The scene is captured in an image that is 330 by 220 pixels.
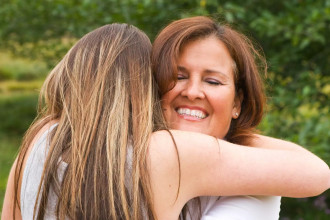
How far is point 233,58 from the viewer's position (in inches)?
99.0

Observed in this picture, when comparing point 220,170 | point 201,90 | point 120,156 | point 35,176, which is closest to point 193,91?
point 201,90

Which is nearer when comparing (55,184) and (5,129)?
(55,184)

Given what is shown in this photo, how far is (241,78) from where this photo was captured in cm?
258

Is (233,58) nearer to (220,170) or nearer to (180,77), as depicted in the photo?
(180,77)

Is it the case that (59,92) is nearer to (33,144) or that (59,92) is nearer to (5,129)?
(33,144)

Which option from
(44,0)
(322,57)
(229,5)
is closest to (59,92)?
(229,5)

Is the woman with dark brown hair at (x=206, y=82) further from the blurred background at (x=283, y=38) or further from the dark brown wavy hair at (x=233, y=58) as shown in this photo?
the blurred background at (x=283, y=38)

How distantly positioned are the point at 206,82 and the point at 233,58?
0.61 feet

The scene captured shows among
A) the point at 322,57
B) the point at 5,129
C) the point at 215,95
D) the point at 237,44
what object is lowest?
the point at 5,129

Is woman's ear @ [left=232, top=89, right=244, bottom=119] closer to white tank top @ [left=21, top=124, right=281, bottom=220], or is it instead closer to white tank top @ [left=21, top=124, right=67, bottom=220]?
white tank top @ [left=21, top=124, right=281, bottom=220]

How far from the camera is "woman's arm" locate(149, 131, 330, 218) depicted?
201 centimetres

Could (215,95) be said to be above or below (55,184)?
above

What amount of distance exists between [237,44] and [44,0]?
4.12 m

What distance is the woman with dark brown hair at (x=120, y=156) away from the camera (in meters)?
1.98
